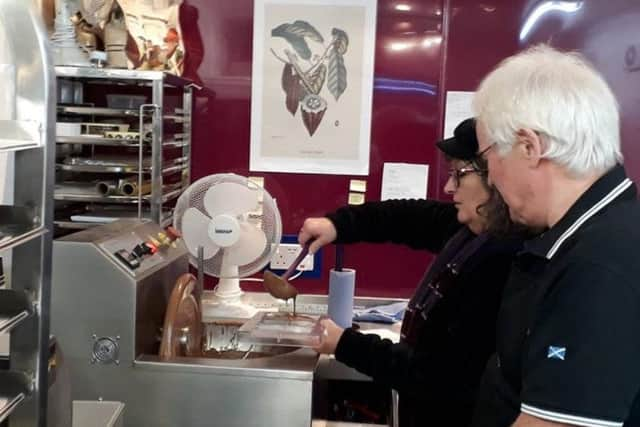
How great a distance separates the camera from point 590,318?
1008mm

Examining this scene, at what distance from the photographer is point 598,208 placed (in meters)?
1.12

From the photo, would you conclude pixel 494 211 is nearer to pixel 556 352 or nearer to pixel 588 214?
pixel 588 214

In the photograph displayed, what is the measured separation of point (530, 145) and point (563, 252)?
17cm

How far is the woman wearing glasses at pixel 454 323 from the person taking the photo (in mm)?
1523

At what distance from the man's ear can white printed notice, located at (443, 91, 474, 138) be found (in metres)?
1.65

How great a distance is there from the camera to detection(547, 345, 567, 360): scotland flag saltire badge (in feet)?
3.34

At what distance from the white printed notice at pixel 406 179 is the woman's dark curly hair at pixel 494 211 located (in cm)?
120

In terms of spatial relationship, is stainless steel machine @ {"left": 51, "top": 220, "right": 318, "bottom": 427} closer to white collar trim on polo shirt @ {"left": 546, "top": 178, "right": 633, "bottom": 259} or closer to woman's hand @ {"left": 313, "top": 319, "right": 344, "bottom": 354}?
woman's hand @ {"left": 313, "top": 319, "right": 344, "bottom": 354}

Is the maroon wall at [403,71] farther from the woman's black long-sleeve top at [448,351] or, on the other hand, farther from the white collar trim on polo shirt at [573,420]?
the white collar trim on polo shirt at [573,420]

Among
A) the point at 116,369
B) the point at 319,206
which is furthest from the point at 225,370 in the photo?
the point at 319,206

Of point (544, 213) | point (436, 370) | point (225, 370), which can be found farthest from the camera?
point (225, 370)

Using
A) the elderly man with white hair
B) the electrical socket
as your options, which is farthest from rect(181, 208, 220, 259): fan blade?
the elderly man with white hair

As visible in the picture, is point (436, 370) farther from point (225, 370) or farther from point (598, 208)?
point (598, 208)

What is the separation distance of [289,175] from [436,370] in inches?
54.9
